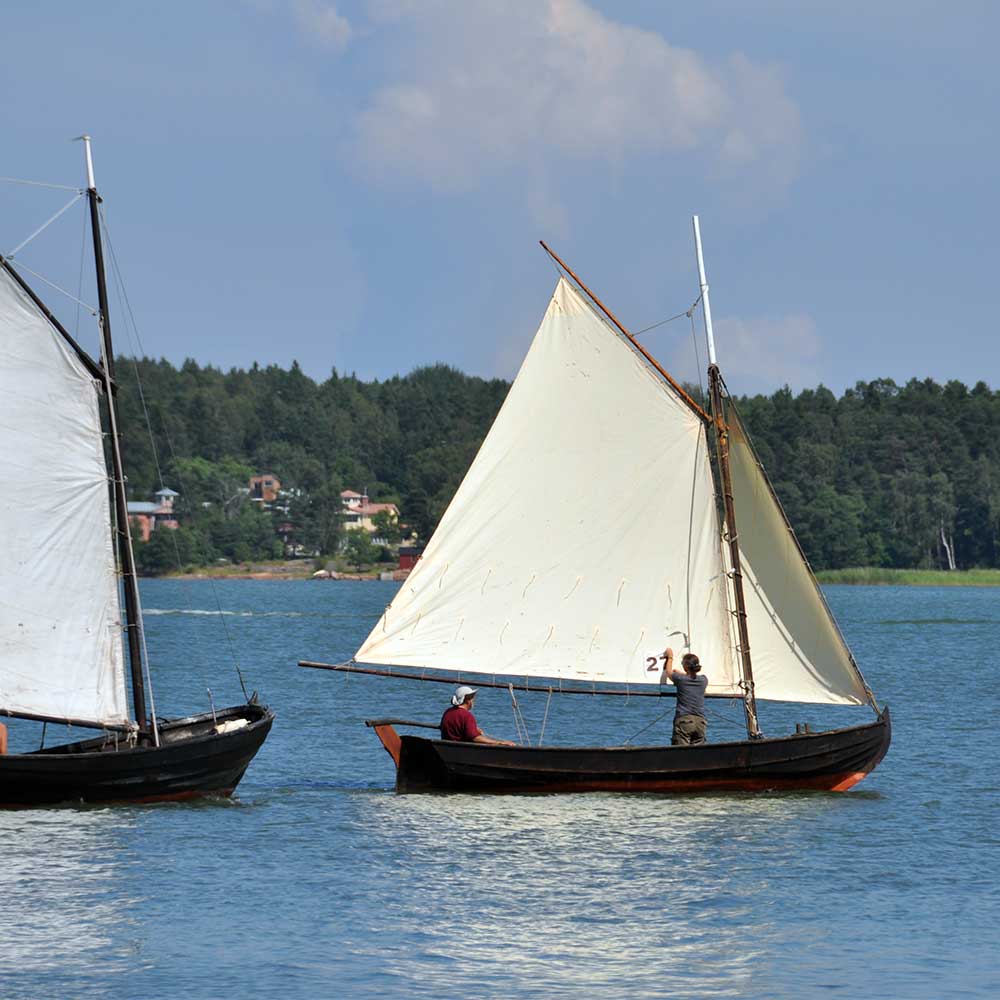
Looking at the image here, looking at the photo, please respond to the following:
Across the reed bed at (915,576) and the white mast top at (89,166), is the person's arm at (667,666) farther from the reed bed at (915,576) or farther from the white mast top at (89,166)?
the reed bed at (915,576)

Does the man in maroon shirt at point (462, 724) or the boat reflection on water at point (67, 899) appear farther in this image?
the man in maroon shirt at point (462, 724)

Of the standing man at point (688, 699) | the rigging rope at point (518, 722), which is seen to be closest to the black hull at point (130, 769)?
the rigging rope at point (518, 722)

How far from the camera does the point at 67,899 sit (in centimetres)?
2361

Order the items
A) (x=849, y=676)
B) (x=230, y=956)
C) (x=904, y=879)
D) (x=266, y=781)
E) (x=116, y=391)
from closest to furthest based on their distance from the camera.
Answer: (x=230, y=956), (x=904, y=879), (x=116, y=391), (x=849, y=676), (x=266, y=781)

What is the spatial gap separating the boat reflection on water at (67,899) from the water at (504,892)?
5 cm

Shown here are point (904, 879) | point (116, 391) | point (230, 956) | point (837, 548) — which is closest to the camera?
point (230, 956)

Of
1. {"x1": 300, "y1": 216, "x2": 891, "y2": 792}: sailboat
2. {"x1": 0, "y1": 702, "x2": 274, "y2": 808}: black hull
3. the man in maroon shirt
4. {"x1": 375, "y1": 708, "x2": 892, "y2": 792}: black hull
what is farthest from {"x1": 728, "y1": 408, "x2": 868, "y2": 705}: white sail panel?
{"x1": 0, "y1": 702, "x2": 274, "y2": 808}: black hull

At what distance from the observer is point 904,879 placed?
2550 cm

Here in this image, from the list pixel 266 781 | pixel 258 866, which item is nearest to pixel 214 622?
pixel 266 781

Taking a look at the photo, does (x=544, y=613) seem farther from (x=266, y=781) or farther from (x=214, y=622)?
(x=214, y=622)

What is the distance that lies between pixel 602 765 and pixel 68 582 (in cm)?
967

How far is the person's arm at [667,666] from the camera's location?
1220 inches

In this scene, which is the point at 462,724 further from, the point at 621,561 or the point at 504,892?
the point at 504,892

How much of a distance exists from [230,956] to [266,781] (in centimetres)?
1546
